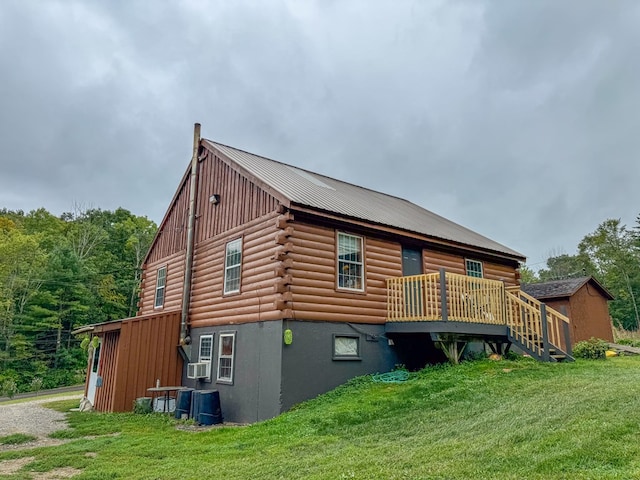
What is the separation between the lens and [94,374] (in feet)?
49.7

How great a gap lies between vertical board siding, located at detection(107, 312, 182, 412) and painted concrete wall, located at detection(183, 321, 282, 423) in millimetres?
2120

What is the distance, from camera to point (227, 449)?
718 cm

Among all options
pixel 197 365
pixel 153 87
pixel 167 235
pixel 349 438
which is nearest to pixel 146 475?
pixel 349 438

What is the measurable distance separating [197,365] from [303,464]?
7932 mm

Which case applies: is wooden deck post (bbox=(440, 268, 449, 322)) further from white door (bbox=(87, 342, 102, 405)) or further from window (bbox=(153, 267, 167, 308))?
white door (bbox=(87, 342, 102, 405))

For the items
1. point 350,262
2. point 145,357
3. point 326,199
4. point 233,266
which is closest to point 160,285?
point 145,357

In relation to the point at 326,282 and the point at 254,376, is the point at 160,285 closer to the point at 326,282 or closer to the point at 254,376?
the point at 254,376

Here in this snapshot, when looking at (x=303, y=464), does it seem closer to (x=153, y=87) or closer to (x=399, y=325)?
(x=399, y=325)

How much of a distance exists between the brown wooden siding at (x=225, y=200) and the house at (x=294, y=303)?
0.20ft

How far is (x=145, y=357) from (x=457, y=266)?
1051 cm

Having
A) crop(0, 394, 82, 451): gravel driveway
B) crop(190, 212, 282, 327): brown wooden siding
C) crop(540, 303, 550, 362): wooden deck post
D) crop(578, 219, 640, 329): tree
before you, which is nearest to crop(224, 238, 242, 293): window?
crop(190, 212, 282, 327): brown wooden siding

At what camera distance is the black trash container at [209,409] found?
35.7 feet

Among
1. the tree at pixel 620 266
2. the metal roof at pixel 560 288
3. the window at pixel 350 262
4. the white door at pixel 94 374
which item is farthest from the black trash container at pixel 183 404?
the tree at pixel 620 266

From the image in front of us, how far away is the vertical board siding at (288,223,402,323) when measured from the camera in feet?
35.2
